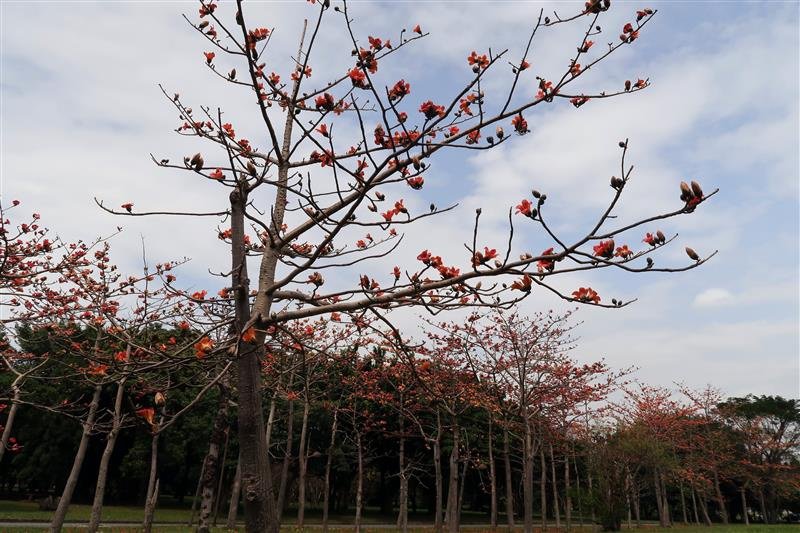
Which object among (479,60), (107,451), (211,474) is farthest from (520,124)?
(107,451)

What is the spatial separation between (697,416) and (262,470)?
3748 centimetres

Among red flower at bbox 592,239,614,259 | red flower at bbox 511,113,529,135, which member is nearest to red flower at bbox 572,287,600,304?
red flower at bbox 592,239,614,259

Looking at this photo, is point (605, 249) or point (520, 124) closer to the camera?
point (605, 249)

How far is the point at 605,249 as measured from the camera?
2340 millimetres

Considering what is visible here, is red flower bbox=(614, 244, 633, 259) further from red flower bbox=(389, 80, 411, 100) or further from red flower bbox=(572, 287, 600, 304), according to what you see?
red flower bbox=(389, 80, 411, 100)

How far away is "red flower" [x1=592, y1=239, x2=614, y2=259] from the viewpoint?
2.33 metres

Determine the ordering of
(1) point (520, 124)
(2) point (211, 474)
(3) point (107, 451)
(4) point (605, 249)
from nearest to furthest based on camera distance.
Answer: (4) point (605, 249) < (1) point (520, 124) < (2) point (211, 474) < (3) point (107, 451)

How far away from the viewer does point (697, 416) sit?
110ft

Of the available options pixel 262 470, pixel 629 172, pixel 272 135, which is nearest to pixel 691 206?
→ pixel 629 172

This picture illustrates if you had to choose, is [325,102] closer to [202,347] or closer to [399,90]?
[399,90]

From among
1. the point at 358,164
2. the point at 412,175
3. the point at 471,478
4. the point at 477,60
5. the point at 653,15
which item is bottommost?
the point at 471,478

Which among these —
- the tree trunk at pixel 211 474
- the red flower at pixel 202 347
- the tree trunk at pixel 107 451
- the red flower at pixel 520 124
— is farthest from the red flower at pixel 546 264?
the tree trunk at pixel 107 451

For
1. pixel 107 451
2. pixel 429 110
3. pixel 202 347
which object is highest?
pixel 429 110

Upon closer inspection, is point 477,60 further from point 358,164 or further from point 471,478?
point 471,478
